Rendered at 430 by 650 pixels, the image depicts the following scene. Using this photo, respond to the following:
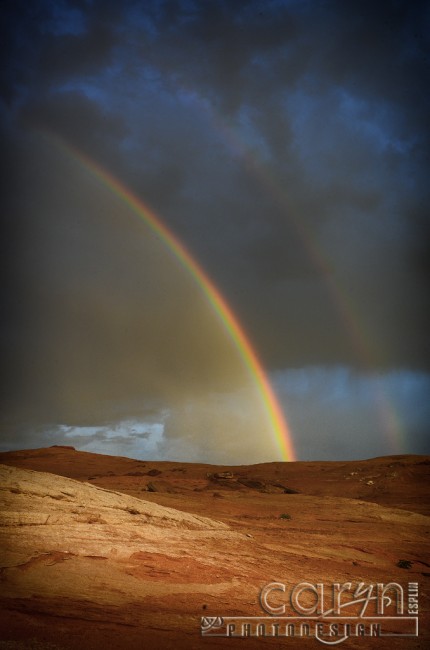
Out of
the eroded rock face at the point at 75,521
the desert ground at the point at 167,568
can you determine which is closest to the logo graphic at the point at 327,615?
the desert ground at the point at 167,568

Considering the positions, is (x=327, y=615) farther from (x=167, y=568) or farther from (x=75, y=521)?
(x=75, y=521)

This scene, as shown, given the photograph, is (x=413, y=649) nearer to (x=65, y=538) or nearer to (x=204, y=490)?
(x=65, y=538)

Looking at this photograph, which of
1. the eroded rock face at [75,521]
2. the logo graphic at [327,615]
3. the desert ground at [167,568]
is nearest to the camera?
the desert ground at [167,568]

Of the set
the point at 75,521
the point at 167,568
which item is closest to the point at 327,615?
the point at 167,568

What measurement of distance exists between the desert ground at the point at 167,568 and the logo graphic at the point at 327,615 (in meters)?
0.08

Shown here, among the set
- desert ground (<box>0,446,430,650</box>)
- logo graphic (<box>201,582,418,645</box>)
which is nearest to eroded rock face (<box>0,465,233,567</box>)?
desert ground (<box>0,446,430,650</box>)

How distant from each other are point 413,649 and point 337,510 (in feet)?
77.7

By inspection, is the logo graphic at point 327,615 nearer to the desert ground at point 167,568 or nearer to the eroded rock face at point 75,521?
the desert ground at point 167,568

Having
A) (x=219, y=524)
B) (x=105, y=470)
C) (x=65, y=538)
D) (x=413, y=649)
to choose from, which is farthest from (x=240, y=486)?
(x=413, y=649)

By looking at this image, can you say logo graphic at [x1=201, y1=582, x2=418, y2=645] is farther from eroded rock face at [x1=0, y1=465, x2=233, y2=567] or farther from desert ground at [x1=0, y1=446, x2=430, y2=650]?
eroded rock face at [x1=0, y1=465, x2=233, y2=567]

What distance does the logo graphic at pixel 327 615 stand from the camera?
7359mm

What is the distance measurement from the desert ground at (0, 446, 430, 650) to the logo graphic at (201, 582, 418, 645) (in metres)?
0.08

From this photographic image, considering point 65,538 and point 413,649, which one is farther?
point 65,538

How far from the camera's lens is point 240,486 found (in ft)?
132
